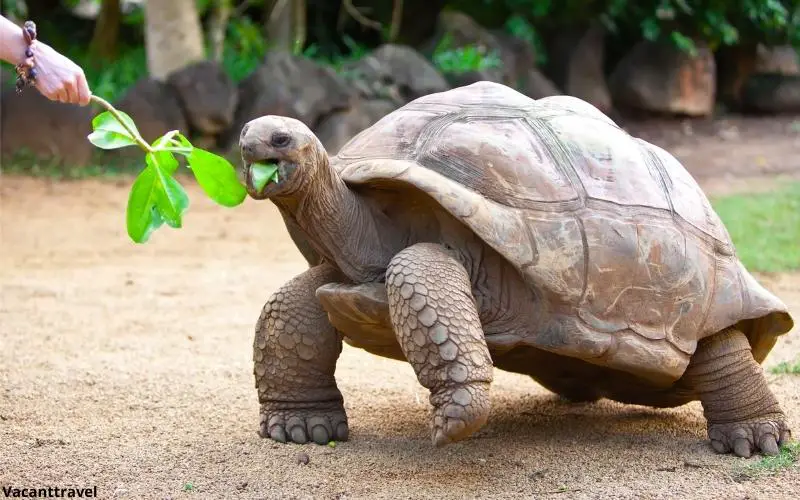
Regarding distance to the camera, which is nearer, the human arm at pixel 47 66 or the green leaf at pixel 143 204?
the human arm at pixel 47 66

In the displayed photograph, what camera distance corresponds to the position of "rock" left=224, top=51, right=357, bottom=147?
963cm

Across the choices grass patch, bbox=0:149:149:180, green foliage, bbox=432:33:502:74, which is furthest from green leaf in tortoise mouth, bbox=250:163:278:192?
green foliage, bbox=432:33:502:74

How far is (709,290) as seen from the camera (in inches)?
126

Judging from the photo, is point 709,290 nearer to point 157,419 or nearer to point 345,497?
point 345,497

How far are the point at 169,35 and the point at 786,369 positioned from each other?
23.8 ft

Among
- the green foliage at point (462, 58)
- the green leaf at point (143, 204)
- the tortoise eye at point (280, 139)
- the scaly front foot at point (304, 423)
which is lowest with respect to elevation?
the green foliage at point (462, 58)

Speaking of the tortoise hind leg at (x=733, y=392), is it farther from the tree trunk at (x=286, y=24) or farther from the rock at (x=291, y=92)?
the tree trunk at (x=286, y=24)

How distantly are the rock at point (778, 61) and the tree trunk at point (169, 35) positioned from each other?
7479mm

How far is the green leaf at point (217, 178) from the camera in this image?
2.98 metres

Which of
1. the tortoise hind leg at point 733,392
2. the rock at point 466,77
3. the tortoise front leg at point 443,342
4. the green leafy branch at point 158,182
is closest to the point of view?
the tortoise front leg at point 443,342

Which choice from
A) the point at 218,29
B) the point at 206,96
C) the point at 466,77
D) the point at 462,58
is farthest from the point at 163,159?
the point at 462,58

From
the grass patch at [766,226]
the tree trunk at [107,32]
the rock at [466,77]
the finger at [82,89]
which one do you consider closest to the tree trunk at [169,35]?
the tree trunk at [107,32]

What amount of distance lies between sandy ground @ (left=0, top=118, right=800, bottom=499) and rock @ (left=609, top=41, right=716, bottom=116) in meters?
6.96

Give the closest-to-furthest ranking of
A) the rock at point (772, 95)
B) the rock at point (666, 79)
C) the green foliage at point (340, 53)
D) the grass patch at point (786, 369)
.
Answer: the grass patch at point (786, 369), the green foliage at point (340, 53), the rock at point (666, 79), the rock at point (772, 95)
